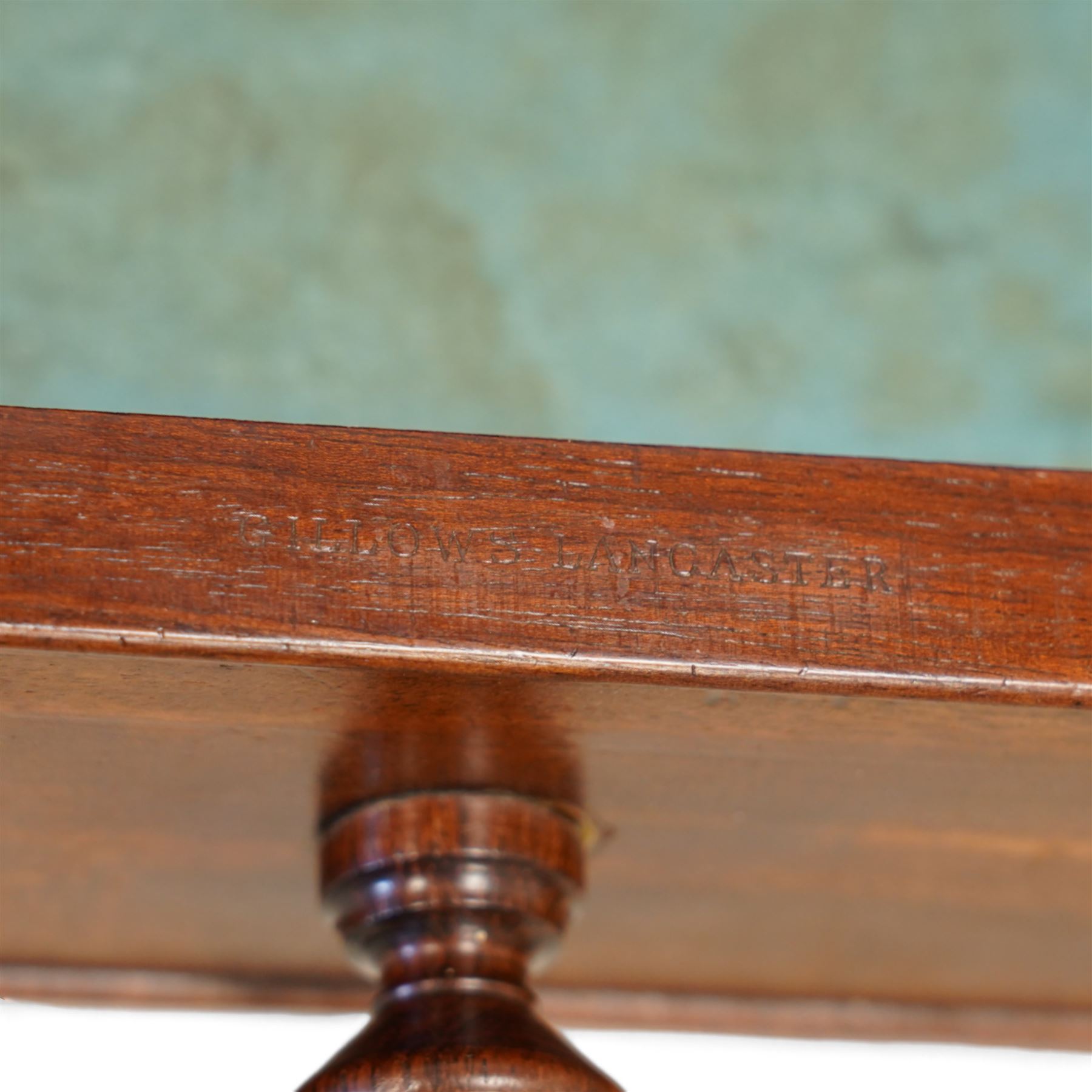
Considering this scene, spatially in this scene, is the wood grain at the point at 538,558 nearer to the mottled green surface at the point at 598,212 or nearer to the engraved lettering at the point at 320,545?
the engraved lettering at the point at 320,545

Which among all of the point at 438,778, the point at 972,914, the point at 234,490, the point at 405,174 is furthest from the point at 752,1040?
the point at 405,174

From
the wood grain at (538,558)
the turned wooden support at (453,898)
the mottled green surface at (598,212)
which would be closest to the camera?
the wood grain at (538,558)

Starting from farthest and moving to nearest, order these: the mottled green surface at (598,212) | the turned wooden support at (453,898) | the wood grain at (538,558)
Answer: the mottled green surface at (598,212), the turned wooden support at (453,898), the wood grain at (538,558)

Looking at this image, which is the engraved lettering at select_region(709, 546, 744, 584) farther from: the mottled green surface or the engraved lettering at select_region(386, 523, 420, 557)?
the mottled green surface

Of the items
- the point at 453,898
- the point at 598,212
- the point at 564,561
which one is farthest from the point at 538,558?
the point at 598,212

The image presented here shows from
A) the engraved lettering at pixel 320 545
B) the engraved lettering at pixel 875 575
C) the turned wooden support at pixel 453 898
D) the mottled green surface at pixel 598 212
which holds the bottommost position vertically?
the turned wooden support at pixel 453 898

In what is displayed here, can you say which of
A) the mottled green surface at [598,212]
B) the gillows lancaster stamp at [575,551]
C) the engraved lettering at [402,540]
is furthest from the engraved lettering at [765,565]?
the mottled green surface at [598,212]

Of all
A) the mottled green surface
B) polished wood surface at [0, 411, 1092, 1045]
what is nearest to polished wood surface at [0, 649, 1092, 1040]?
polished wood surface at [0, 411, 1092, 1045]

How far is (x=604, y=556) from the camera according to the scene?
0.46 metres

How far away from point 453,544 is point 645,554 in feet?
0.19

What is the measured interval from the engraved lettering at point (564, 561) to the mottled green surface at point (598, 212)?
701mm

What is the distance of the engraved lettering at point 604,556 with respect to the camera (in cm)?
46

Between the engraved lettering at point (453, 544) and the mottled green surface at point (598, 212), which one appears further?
the mottled green surface at point (598, 212)

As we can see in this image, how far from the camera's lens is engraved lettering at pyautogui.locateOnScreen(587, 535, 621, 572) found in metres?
0.46
